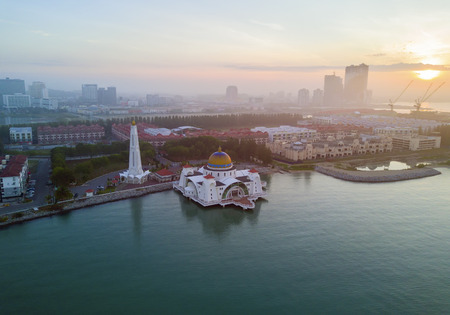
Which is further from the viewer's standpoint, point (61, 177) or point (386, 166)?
point (386, 166)

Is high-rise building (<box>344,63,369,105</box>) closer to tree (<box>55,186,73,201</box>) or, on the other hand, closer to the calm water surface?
the calm water surface

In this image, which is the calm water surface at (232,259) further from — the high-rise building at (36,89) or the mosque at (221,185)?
the high-rise building at (36,89)

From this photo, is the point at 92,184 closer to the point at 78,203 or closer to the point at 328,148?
the point at 78,203

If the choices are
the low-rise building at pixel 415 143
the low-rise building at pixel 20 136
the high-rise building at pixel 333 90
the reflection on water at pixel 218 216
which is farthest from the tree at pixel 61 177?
the high-rise building at pixel 333 90

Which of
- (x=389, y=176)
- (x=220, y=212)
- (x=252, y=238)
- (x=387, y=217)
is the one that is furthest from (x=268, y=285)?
(x=389, y=176)

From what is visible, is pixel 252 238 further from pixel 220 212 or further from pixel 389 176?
pixel 389 176

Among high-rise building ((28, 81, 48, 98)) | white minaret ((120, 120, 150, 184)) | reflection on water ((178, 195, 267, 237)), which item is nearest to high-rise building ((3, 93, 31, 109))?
high-rise building ((28, 81, 48, 98))

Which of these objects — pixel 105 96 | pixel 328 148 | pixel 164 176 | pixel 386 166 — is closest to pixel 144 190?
pixel 164 176
